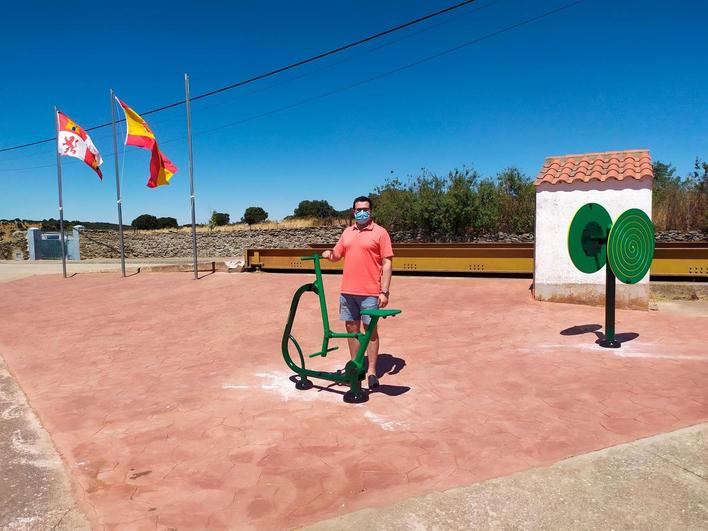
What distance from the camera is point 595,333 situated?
6.54 m

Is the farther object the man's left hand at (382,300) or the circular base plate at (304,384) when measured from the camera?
the circular base plate at (304,384)

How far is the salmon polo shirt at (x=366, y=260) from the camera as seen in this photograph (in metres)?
4.45

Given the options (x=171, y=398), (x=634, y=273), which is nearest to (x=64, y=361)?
(x=171, y=398)

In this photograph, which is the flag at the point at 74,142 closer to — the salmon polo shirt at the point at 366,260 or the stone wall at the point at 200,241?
the stone wall at the point at 200,241

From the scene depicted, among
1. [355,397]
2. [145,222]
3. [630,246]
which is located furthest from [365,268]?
[145,222]

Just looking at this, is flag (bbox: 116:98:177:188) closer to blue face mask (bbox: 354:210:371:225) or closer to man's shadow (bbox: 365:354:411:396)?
man's shadow (bbox: 365:354:411:396)

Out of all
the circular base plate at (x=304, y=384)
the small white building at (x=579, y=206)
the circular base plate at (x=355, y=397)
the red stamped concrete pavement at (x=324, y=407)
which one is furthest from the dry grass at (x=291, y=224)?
the circular base plate at (x=355, y=397)

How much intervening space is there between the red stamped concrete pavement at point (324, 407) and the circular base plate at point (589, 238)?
1000 millimetres

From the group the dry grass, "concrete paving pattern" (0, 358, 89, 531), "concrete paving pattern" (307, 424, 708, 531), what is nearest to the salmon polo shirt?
"concrete paving pattern" (307, 424, 708, 531)

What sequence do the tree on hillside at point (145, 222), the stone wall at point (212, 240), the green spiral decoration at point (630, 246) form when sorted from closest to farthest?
the green spiral decoration at point (630, 246), the stone wall at point (212, 240), the tree on hillside at point (145, 222)

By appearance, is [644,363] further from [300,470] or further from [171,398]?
[171,398]

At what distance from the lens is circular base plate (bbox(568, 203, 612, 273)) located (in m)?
6.04

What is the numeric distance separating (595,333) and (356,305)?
3768 millimetres

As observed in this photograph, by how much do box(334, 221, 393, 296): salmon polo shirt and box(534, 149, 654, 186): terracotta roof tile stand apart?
5.17m
